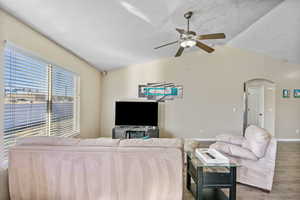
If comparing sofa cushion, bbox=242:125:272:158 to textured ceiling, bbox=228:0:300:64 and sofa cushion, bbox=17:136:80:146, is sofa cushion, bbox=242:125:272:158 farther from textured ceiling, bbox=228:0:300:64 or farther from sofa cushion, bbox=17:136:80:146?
textured ceiling, bbox=228:0:300:64

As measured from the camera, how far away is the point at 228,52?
5.42 m

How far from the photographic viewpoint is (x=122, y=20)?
2.50m

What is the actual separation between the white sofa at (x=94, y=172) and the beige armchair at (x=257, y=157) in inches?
55.0

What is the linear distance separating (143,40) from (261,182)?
3.40 meters

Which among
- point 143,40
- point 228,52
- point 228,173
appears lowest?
point 228,173

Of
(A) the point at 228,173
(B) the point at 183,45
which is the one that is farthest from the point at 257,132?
(B) the point at 183,45

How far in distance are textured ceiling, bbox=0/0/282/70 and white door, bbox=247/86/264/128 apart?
2.69 meters

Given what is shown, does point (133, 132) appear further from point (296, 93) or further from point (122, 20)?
point (296, 93)

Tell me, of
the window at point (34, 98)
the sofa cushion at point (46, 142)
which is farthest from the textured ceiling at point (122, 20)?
the sofa cushion at point (46, 142)

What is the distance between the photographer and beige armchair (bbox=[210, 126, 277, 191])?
2270 millimetres

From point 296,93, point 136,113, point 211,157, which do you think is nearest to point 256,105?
point 296,93

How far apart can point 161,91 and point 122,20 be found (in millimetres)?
3193

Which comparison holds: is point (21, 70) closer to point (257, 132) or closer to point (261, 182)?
point (257, 132)

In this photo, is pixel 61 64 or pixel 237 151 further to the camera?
pixel 61 64
